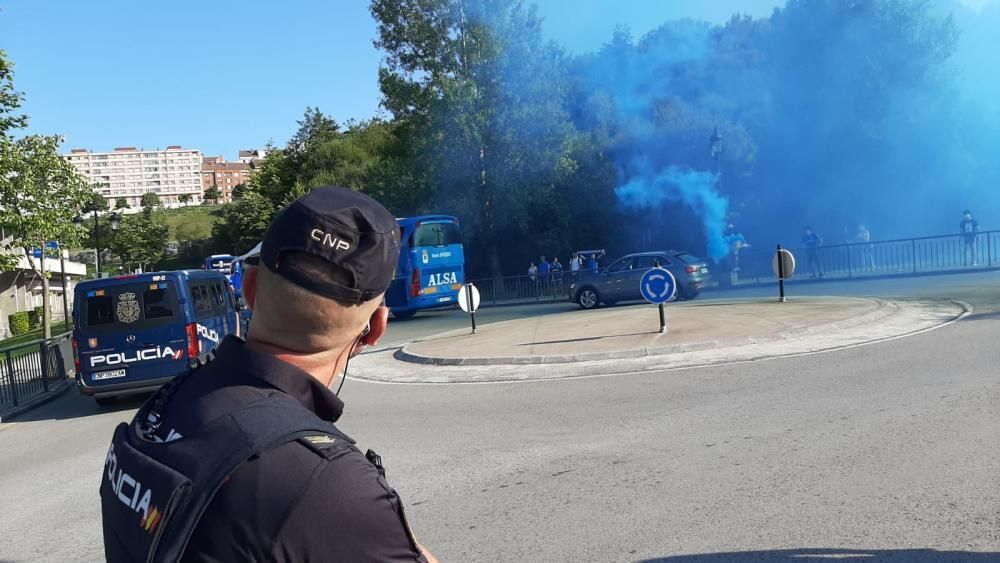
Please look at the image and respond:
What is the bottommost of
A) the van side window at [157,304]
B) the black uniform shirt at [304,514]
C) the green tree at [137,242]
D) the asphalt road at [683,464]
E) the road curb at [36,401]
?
the road curb at [36,401]

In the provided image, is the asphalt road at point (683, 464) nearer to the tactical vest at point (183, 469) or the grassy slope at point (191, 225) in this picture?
the tactical vest at point (183, 469)

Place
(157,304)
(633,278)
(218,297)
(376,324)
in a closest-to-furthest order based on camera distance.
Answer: (376,324)
(157,304)
(218,297)
(633,278)

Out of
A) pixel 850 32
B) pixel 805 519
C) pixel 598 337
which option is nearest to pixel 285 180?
pixel 850 32

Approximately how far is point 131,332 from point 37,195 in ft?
38.7

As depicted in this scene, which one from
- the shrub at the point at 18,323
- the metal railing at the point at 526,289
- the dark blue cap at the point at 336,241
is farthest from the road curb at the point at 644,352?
the shrub at the point at 18,323

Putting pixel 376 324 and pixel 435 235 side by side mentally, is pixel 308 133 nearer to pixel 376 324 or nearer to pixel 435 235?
pixel 435 235

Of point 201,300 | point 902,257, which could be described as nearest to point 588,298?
point 902,257

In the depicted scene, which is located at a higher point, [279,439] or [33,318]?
[279,439]

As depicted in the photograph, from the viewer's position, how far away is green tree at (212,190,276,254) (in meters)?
57.7

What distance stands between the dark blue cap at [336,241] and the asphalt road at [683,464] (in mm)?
3409

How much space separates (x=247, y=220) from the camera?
192ft

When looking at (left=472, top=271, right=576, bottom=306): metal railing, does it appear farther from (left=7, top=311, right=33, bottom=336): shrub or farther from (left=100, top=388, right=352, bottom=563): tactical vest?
(left=100, top=388, right=352, bottom=563): tactical vest

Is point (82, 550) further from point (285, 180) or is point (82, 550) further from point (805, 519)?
point (285, 180)

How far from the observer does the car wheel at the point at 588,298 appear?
2316 centimetres
